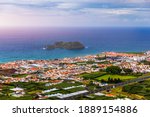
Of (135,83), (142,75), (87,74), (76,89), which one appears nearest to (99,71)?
(87,74)

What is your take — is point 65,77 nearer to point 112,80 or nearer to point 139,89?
point 112,80

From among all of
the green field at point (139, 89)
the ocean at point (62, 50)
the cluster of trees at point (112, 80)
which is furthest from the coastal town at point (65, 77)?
the ocean at point (62, 50)

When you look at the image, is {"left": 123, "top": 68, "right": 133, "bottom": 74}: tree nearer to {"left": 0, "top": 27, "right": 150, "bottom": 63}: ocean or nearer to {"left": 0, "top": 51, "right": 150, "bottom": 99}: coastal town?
{"left": 0, "top": 51, "right": 150, "bottom": 99}: coastal town

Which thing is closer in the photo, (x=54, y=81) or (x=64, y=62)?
(x=54, y=81)

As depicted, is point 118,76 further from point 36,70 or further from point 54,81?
point 36,70

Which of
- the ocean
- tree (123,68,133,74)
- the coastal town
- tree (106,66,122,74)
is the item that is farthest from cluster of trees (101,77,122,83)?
the ocean

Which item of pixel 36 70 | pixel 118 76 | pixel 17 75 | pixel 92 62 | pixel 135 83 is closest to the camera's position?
pixel 135 83

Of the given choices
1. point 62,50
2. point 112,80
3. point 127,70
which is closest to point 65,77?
point 112,80

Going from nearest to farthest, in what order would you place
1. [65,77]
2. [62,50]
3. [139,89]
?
[139,89]
[65,77]
[62,50]
